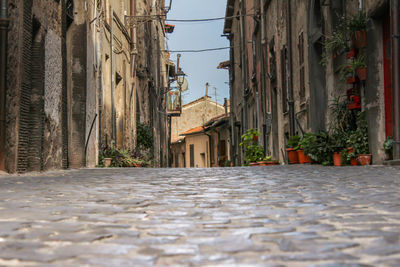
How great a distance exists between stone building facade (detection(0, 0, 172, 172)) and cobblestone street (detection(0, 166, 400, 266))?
4139 millimetres

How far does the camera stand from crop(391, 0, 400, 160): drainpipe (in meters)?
6.93

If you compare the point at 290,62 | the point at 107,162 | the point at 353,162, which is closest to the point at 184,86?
the point at 290,62

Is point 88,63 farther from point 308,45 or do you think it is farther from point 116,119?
point 308,45

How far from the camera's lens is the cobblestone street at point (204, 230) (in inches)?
63.0

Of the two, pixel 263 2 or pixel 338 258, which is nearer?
pixel 338 258

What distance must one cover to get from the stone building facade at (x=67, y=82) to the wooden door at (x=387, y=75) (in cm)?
551

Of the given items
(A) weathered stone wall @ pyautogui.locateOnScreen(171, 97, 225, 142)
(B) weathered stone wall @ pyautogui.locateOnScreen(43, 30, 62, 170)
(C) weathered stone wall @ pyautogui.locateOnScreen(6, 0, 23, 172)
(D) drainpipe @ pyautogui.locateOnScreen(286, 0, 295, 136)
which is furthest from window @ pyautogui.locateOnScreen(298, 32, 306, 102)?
(A) weathered stone wall @ pyautogui.locateOnScreen(171, 97, 225, 142)

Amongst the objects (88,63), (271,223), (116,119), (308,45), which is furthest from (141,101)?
(271,223)

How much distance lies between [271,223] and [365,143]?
616cm

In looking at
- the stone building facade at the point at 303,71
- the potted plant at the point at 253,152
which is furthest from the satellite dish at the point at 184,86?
the potted plant at the point at 253,152

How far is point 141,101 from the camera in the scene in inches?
798

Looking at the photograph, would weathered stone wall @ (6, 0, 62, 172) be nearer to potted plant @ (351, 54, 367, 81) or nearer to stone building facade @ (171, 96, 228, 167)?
potted plant @ (351, 54, 367, 81)

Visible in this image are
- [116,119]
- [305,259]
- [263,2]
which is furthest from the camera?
[263,2]

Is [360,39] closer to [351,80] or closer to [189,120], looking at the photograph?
[351,80]
